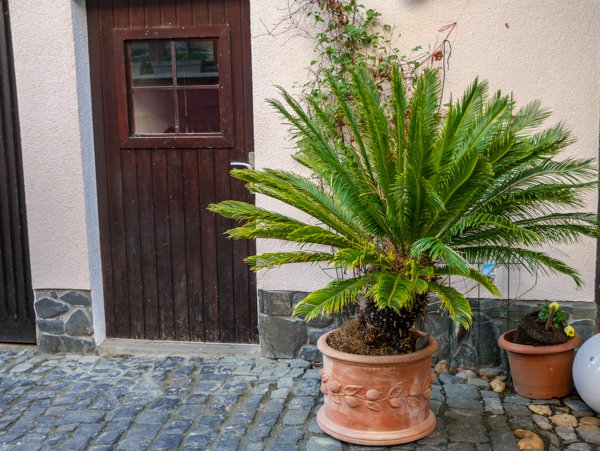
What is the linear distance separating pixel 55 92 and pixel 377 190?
8.37 ft

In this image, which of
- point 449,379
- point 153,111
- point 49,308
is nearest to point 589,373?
point 449,379

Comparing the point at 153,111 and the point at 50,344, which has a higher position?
the point at 153,111

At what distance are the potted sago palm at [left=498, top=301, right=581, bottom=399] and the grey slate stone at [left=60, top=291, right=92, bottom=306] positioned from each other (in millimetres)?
2849

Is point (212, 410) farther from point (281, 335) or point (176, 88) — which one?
point (176, 88)

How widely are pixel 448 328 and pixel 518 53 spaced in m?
1.78

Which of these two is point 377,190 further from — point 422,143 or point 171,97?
point 171,97

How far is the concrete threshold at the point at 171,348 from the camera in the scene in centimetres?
521

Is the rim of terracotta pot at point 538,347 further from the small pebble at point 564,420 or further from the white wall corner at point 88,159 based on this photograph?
the white wall corner at point 88,159

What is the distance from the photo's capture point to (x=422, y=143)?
11.3ft

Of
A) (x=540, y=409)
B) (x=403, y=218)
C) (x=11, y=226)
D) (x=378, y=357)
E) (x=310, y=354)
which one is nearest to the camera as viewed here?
(x=403, y=218)

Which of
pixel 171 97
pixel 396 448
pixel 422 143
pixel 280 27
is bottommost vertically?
pixel 396 448

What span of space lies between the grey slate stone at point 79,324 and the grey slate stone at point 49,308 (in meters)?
0.08

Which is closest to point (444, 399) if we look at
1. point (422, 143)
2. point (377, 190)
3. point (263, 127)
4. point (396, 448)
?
point (396, 448)

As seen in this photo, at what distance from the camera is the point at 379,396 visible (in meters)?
3.76
